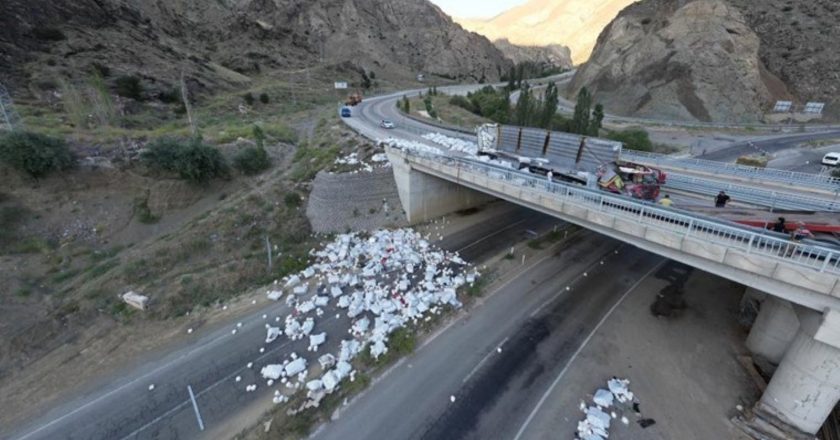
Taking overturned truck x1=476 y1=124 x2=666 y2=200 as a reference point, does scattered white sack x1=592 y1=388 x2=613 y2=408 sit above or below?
below

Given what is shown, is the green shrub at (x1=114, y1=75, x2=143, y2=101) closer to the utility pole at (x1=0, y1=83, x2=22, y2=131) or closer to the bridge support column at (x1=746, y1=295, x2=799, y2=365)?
the utility pole at (x1=0, y1=83, x2=22, y2=131)

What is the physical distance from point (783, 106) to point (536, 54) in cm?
14192

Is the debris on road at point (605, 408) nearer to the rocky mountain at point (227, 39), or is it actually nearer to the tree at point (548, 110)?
the tree at point (548, 110)

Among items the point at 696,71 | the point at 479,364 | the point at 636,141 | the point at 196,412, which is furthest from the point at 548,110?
the point at 196,412

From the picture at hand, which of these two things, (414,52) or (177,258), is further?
(414,52)

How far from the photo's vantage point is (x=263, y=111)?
5019cm

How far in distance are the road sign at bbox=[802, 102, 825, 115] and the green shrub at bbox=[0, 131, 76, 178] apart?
10346 cm

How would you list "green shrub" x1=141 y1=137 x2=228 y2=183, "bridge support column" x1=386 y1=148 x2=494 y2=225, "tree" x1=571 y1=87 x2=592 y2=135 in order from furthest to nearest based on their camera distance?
"tree" x1=571 y1=87 x2=592 y2=135 → "green shrub" x1=141 y1=137 x2=228 y2=183 → "bridge support column" x1=386 y1=148 x2=494 y2=225

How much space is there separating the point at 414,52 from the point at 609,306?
108471 millimetres

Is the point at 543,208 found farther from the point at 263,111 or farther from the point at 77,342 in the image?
the point at 263,111

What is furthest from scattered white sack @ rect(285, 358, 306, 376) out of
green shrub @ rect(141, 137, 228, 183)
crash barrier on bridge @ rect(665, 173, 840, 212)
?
crash barrier on bridge @ rect(665, 173, 840, 212)

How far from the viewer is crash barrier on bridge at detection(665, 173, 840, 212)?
50.4 ft

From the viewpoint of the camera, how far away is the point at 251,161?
97.7ft

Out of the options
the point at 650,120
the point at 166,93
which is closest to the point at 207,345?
the point at 166,93
